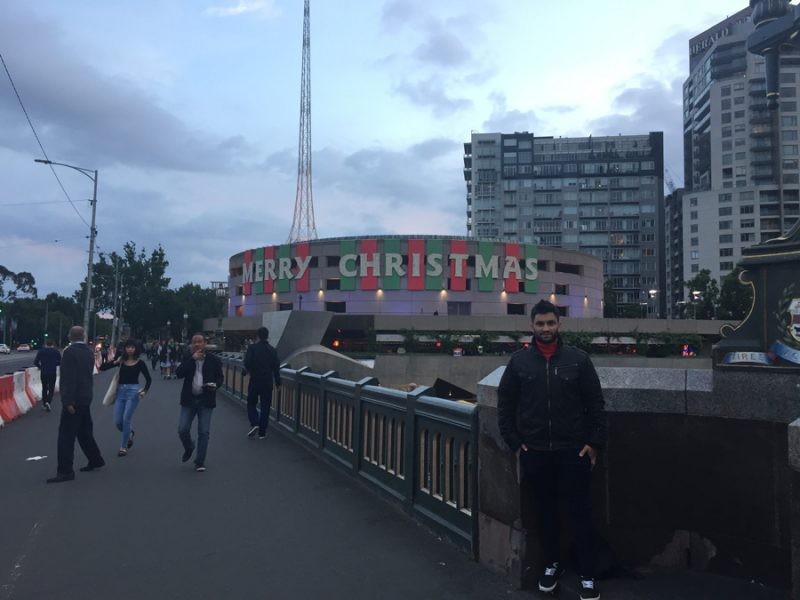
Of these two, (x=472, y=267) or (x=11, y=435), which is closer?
(x=11, y=435)

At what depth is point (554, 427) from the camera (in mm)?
3990

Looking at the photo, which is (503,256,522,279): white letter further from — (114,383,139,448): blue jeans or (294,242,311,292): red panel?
(114,383,139,448): blue jeans

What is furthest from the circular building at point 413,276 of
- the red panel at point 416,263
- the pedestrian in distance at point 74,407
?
the pedestrian in distance at point 74,407

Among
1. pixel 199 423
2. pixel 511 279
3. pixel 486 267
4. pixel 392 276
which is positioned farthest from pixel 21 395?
pixel 511 279

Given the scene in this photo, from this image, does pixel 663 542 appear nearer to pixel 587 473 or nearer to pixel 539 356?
pixel 587 473

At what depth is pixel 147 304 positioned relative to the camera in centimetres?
9438

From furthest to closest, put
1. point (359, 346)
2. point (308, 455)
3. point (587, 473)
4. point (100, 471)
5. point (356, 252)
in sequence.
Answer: point (356, 252)
point (359, 346)
point (308, 455)
point (100, 471)
point (587, 473)

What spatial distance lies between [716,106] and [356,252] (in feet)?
274

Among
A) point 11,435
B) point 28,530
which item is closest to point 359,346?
point 11,435

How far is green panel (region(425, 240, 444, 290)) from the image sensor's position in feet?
213

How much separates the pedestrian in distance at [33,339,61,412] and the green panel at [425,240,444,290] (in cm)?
4986

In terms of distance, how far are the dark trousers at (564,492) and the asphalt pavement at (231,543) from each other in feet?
1.06

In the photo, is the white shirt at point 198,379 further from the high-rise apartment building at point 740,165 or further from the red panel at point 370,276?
the high-rise apartment building at point 740,165

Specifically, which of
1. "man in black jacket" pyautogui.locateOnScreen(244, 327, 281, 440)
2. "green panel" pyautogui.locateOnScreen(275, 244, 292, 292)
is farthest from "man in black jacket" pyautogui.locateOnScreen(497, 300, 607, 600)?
"green panel" pyautogui.locateOnScreen(275, 244, 292, 292)
